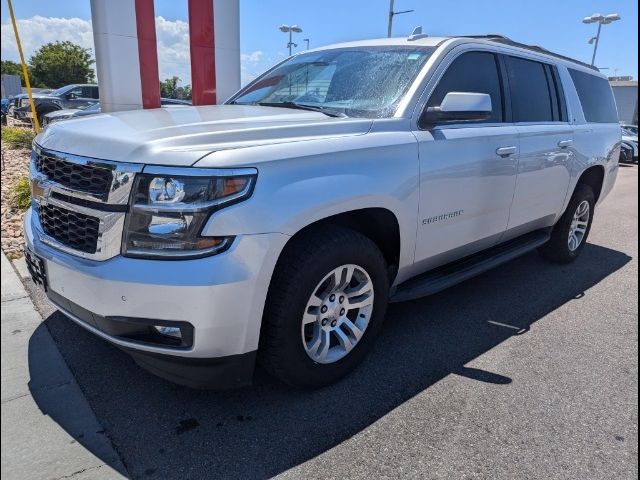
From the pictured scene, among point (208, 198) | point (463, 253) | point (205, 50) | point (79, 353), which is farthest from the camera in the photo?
point (205, 50)

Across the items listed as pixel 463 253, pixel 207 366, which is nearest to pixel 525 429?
pixel 463 253

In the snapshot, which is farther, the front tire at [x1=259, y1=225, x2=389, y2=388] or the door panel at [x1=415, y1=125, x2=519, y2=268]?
the door panel at [x1=415, y1=125, x2=519, y2=268]

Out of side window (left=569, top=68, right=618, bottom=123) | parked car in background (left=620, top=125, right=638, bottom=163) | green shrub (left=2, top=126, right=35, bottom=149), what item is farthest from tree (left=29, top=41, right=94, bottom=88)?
side window (left=569, top=68, right=618, bottom=123)

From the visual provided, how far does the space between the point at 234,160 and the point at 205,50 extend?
543 cm

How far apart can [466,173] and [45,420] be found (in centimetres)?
273

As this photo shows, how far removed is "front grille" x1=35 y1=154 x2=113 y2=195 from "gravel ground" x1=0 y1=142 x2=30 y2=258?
1.98 metres

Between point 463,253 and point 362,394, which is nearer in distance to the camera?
point 362,394

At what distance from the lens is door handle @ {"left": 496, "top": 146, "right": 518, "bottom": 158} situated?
3.51 meters

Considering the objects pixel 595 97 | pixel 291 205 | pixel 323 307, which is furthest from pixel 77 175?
pixel 595 97

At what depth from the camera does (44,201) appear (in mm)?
2523

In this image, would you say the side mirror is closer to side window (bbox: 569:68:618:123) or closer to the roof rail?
the roof rail

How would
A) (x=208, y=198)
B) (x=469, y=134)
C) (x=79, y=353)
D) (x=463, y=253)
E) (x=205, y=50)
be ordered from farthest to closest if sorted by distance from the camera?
(x=205, y=50) → (x=463, y=253) → (x=469, y=134) → (x=79, y=353) → (x=208, y=198)

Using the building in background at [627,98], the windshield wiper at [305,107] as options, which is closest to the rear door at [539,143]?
the windshield wiper at [305,107]

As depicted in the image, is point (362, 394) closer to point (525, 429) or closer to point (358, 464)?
point (358, 464)
